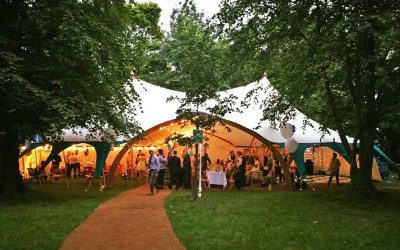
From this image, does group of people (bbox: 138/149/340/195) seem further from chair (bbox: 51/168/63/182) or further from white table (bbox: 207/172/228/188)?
chair (bbox: 51/168/63/182)

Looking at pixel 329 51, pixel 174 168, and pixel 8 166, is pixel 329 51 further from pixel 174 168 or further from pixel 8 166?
pixel 8 166

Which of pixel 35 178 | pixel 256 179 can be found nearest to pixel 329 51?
pixel 256 179

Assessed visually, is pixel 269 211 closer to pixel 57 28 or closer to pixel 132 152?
pixel 57 28

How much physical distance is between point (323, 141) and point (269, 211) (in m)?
8.45

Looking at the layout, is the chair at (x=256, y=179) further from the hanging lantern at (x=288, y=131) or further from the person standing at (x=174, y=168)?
the person standing at (x=174, y=168)

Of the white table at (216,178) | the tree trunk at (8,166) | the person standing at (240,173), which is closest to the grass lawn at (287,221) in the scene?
the person standing at (240,173)

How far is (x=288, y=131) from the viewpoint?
17078 millimetres

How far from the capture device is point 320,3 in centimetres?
1146

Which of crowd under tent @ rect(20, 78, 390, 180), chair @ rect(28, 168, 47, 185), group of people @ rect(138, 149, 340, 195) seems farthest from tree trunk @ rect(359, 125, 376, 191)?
chair @ rect(28, 168, 47, 185)

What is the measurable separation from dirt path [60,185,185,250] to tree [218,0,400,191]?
524cm

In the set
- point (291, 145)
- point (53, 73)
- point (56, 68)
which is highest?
point (56, 68)

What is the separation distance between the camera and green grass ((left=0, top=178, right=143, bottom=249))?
732 cm

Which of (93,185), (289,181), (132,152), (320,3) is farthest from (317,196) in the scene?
(132,152)

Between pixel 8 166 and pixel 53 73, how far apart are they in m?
3.65
